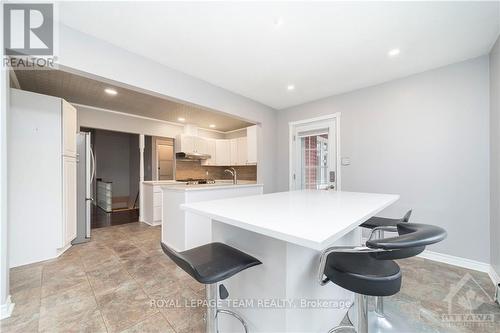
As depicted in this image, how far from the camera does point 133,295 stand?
6.11 ft

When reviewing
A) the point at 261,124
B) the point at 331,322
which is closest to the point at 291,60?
the point at 261,124

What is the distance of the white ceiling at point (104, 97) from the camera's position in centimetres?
283

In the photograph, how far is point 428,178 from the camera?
8.79 ft

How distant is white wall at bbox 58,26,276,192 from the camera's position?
76.1 inches

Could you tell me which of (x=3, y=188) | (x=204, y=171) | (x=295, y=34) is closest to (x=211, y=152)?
(x=204, y=171)

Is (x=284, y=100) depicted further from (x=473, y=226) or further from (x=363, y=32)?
(x=473, y=226)

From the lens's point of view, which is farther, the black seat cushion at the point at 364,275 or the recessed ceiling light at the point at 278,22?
the recessed ceiling light at the point at 278,22

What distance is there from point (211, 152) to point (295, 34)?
13.4ft

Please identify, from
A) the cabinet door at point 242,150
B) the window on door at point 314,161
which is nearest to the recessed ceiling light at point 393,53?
the window on door at point 314,161

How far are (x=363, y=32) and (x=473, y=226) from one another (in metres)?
2.63

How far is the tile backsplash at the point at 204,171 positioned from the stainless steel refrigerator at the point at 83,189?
213 cm

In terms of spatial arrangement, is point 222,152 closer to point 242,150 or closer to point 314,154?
point 242,150

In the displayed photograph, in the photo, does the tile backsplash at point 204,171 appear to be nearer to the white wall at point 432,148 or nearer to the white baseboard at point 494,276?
the white wall at point 432,148

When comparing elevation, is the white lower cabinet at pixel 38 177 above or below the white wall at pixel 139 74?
below
